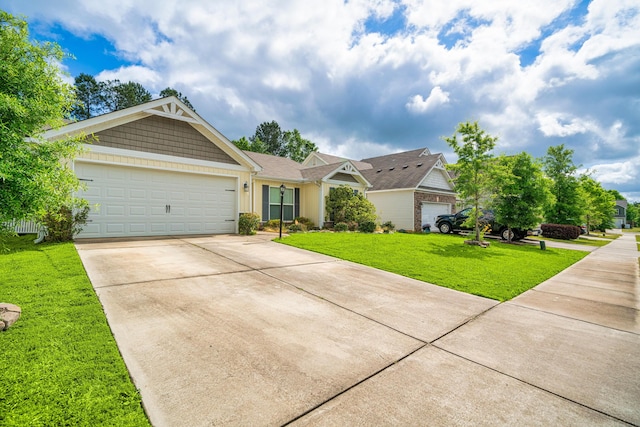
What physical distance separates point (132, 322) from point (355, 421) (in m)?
2.75

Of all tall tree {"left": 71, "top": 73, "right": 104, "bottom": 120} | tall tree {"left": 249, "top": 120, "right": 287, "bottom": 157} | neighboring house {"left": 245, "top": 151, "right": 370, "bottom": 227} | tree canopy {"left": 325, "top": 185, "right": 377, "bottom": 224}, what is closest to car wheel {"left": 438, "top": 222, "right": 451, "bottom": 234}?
tree canopy {"left": 325, "top": 185, "right": 377, "bottom": 224}

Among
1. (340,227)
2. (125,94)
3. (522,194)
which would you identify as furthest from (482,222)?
(125,94)

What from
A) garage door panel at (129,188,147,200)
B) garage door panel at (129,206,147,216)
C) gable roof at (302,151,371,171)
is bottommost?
garage door panel at (129,206,147,216)

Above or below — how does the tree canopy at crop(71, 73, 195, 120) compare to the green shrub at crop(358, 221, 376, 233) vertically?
above

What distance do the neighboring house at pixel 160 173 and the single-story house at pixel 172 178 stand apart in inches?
1.1

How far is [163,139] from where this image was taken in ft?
34.2

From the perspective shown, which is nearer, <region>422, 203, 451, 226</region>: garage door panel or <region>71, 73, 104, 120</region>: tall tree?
<region>422, 203, 451, 226</region>: garage door panel

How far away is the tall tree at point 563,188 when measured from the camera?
21.1 m

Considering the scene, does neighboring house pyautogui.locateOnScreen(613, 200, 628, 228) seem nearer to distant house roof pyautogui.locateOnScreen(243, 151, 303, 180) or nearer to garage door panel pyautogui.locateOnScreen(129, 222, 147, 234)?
distant house roof pyautogui.locateOnScreen(243, 151, 303, 180)

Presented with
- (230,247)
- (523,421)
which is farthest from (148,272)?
(523,421)

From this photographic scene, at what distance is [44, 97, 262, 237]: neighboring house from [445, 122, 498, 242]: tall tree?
9031mm

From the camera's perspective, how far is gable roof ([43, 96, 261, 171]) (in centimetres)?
876

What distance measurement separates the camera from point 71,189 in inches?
127

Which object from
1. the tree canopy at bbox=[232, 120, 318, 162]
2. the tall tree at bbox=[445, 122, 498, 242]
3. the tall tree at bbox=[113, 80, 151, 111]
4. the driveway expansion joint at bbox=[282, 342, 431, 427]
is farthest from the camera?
the tree canopy at bbox=[232, 120, 318, 162]
